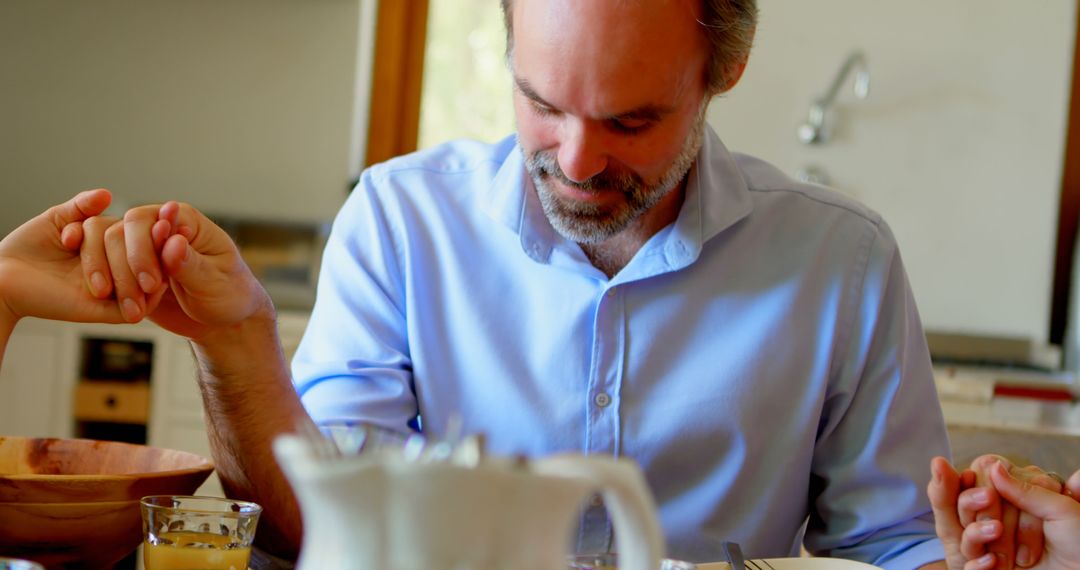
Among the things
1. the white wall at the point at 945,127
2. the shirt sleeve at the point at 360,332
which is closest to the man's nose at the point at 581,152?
the shirt sleeve at the point at 360,332

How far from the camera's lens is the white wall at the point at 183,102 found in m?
3.51

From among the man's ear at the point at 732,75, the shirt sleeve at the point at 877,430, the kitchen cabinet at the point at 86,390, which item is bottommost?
the kitchen cabinet at the point at 86,390

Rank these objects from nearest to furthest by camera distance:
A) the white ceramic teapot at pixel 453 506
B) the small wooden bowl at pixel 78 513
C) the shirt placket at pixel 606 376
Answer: the white ceramic teapot at pixel 453 506
the small wooden bowl at pixel 78 513
the shirt placket at pixel 606 376

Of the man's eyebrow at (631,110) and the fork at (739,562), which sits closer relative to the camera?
the fork at (739,562)

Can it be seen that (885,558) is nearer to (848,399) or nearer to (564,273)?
(848,399)

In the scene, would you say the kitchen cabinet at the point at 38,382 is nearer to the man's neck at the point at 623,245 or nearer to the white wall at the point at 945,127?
the white wall at the point at 945,127

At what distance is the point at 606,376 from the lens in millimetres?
1303

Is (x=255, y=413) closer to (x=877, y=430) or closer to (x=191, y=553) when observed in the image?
(x=191, y=553)

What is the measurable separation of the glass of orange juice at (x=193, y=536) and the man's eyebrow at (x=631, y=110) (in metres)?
0.55

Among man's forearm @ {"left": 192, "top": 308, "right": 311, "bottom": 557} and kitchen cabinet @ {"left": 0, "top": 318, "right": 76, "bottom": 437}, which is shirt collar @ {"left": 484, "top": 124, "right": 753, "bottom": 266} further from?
kitchen cabinet @ {"left": 0, "top": 318, "right": 76, "bottom": 437}

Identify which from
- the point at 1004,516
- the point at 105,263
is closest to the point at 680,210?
the point at 1004,516

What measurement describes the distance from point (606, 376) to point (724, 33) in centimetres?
39

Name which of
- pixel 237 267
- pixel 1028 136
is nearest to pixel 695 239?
pixel 237 267

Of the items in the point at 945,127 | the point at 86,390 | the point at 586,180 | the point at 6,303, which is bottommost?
the point at 86,390
